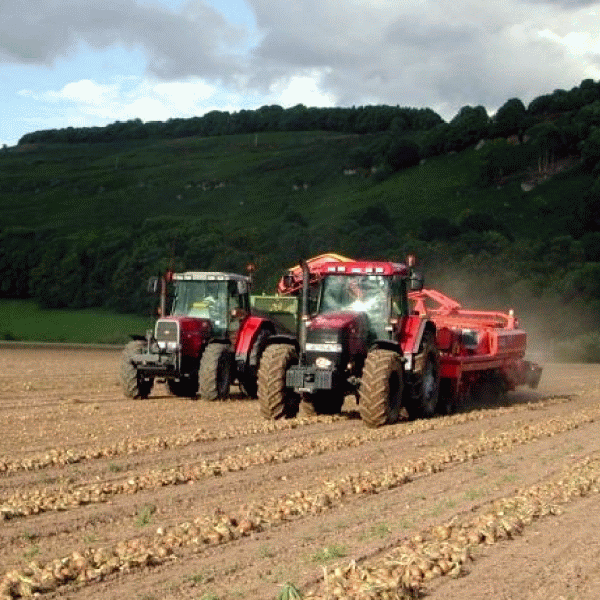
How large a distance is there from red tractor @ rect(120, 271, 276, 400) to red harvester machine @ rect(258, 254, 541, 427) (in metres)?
1.34

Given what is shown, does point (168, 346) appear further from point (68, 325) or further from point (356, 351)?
point (68, 325)

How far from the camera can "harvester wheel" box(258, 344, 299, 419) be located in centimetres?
1612

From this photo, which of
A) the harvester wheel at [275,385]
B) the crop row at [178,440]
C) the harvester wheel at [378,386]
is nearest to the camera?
the crop row at [178,440]

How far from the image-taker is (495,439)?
14562 mm

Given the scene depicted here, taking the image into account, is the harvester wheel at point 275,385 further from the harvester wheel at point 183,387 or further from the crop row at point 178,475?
the harvester wheel at point 183,387

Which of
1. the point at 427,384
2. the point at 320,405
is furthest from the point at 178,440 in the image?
the point at 427,384

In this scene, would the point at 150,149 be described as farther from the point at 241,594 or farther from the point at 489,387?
the point at 241,594

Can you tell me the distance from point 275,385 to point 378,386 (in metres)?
1.46

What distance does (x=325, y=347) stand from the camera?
15.9 metres

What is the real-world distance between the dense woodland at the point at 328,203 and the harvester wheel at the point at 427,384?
2243 cm

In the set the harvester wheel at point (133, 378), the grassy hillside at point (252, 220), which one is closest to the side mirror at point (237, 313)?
the harvester wheel at point (133, 378)

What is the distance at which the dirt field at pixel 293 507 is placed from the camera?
7.19 m

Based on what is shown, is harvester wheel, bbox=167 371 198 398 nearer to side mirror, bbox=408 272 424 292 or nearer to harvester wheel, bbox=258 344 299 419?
harvester wheel, bbox=258 344 299 419

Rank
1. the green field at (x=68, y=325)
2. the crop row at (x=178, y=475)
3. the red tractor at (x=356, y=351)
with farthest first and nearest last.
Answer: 1. the green field at (x=68, y=325)
2. the red tractor at (x=356, y=351)
3. the crop row at (x=178, y=475)
